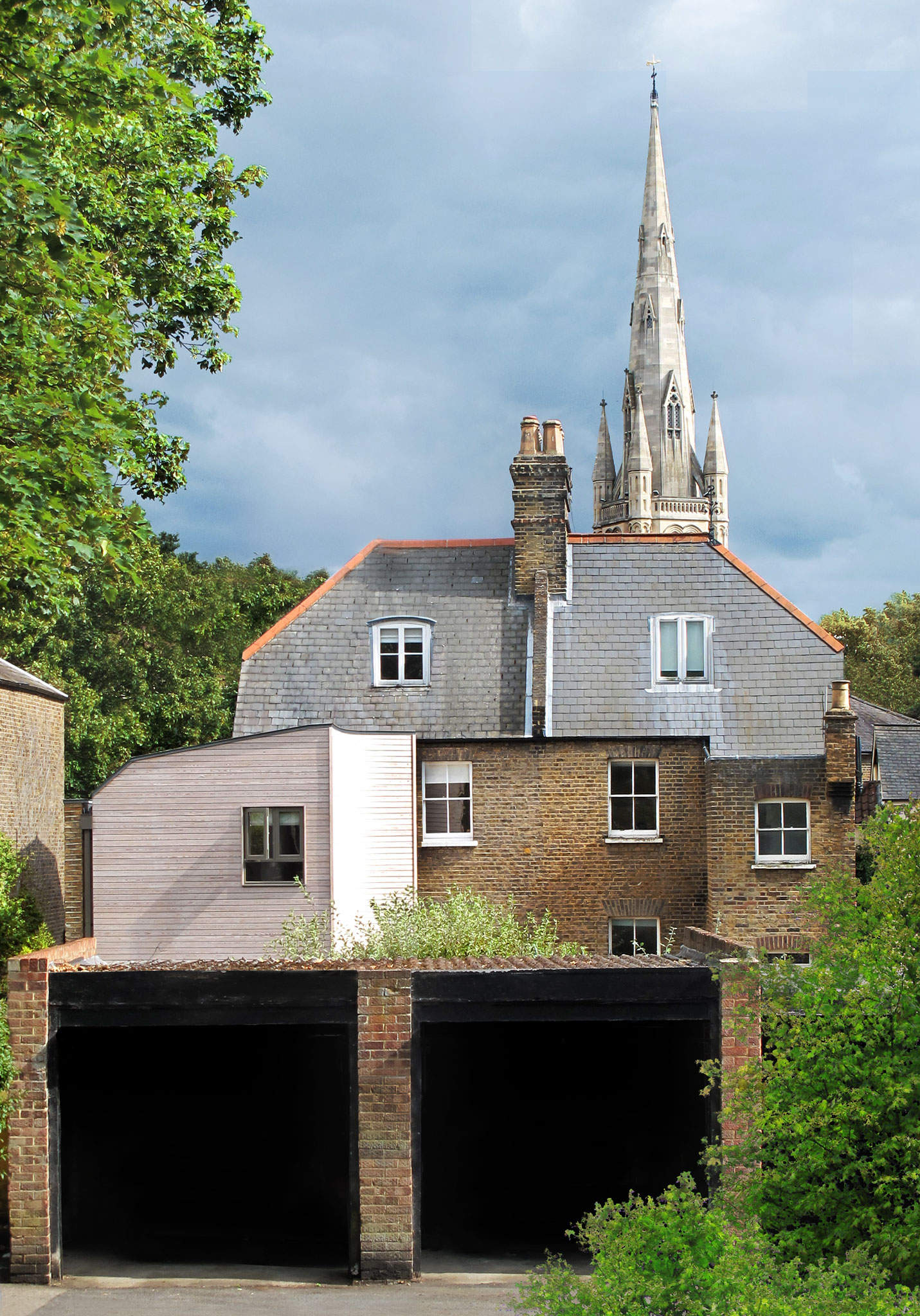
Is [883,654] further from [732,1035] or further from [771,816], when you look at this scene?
[732,1035]

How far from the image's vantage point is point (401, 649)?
98.8 feet

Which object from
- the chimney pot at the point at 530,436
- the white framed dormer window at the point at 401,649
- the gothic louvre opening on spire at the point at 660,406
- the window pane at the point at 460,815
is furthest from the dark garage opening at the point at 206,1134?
the gothic louvre opening on spire at the point at 660,406

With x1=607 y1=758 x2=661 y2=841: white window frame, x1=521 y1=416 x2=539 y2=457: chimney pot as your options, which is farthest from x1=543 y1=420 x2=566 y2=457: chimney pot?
x1=607 y1=758 x2=661 y2=841: white window frame

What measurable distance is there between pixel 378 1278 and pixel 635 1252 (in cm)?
809

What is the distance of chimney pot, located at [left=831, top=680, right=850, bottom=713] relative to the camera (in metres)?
27.3

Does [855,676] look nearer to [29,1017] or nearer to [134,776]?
[134,776]

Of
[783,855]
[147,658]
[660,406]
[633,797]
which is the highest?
[660,406]

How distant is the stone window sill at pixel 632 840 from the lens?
2786 cm

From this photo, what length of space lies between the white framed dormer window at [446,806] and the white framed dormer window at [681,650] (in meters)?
5.17

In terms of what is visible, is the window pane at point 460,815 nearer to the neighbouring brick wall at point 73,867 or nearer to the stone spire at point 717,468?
the neighbouring brick wall at point 73,867

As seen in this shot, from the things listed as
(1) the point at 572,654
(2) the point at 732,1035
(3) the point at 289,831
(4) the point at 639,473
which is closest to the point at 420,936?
(2) the point at 732,1035

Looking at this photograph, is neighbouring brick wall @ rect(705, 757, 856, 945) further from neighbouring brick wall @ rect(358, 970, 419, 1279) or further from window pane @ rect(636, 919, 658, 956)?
neighbouring brick wall @ rect(358, 970, 419, 1279)

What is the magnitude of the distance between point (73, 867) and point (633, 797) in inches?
618

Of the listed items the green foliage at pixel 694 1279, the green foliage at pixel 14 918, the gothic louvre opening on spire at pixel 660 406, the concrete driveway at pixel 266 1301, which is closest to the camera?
the green foliage at pixel 694 1279
